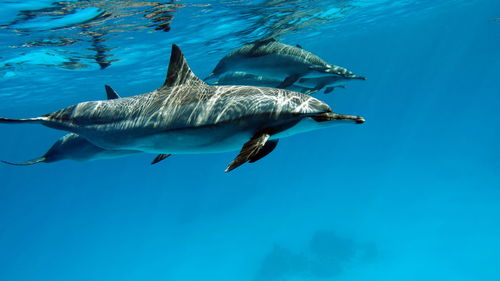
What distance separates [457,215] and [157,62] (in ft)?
118

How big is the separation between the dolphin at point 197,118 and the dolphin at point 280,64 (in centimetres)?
402

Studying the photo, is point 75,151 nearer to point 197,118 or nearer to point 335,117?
point 197,118

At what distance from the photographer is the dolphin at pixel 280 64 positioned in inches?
331

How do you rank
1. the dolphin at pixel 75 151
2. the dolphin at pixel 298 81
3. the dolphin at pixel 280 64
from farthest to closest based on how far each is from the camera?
the dolphin at pixel 298 81 < the dolphin at pixel 280 64 < the dolphin at pixel 75 151

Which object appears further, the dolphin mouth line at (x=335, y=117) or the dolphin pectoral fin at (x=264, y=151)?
the dolphin mouth line at (x=335, y=117)

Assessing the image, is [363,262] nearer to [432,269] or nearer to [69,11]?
[432,269]

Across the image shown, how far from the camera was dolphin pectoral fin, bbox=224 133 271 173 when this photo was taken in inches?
A: 124

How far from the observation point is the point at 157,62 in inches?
1125

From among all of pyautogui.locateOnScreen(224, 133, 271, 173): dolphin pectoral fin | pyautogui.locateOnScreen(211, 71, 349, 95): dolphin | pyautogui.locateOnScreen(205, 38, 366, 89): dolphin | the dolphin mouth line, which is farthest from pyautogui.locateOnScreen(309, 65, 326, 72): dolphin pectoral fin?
pyautogui.locateOnScreen(224, 133, 271, 173): dolphin pectoral fin

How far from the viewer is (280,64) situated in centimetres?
863

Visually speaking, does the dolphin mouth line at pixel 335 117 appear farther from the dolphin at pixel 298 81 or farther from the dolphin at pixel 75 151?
the dolphin at pixel 298 81

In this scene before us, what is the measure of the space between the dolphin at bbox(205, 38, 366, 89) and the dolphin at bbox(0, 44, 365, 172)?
4.02 meters

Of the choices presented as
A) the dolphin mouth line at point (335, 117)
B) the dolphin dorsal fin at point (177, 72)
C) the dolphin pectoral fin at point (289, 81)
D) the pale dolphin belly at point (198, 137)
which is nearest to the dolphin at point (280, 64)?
the dolphin pectoral fin at point (289, 81)

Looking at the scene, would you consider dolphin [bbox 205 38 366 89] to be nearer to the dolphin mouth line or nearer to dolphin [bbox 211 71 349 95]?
dolphin [bbox 211 71 349 95]
